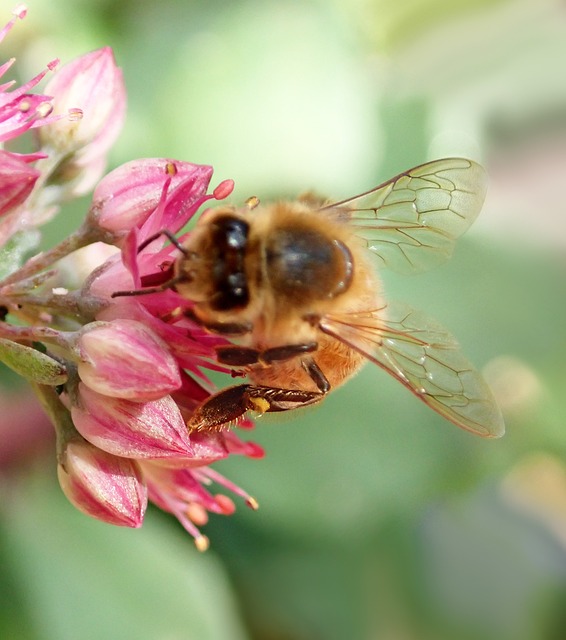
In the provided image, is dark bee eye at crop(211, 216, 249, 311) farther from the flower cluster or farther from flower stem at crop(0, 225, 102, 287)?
flower stem at crop(0, 225, 102, 287)

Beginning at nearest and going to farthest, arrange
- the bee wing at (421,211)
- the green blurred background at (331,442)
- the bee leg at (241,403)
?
the bee leg at (241,403) < the bee wing at (421,211) < the green blurred background at (331,442)

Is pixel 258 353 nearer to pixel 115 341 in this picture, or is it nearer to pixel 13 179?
pixel 115 341

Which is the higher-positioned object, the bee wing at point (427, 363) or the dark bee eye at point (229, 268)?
the dark bee eye at point (229, 268)

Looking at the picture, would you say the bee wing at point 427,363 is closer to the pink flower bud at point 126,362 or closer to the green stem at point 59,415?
the pink flower bud at point 126,362

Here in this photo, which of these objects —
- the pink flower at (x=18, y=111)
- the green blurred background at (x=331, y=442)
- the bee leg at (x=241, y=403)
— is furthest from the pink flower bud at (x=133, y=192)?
the green blurred background at (x=331, y=442)

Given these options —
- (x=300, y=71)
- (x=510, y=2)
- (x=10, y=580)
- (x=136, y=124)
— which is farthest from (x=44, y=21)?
(x=510, y=2)

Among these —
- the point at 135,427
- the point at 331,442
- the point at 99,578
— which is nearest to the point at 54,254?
the point at 135,427
